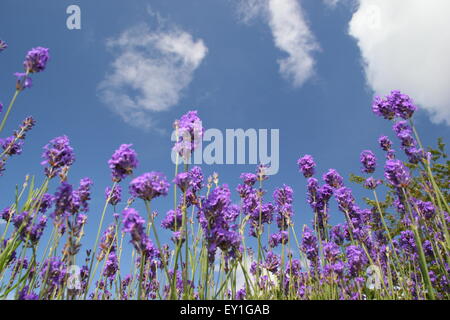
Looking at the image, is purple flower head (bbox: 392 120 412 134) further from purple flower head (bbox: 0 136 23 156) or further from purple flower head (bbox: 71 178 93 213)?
purple flower head (bbox: 0 136 23 156)

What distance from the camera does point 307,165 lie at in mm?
4789

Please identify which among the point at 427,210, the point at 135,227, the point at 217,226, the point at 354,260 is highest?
the point at 427,210

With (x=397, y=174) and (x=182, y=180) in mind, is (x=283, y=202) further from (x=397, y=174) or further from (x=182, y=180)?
(x=182, y=180)

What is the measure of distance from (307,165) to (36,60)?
3.82 metres

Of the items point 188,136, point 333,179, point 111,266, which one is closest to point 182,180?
point 188,136

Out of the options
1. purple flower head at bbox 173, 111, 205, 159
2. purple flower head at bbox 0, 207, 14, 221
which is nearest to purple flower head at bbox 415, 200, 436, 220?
purple flower head at bbox 173, 111, 205, 159

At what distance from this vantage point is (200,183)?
4.11 metres

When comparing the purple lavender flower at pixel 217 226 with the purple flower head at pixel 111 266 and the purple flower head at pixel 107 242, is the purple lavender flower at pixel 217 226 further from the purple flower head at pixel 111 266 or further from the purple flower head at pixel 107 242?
the purple flower head at pixel 111 266

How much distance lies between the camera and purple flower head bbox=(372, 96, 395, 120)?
12.5 ft

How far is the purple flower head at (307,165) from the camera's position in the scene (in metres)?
4.78
